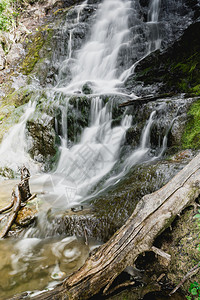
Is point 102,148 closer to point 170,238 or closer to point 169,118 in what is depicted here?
point 169,118

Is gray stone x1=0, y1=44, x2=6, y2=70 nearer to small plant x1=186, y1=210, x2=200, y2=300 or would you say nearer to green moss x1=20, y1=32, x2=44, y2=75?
green moss x1=20, y1=32, x2=44, y2=75

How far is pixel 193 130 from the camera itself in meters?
4.47

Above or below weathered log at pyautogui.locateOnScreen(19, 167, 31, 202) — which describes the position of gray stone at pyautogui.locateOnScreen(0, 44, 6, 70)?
above

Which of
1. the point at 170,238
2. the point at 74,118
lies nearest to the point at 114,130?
the point at 74,118

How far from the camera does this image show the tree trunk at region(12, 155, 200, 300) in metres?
1.84

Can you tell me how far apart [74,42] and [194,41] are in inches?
317

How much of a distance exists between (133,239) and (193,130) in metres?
3.39

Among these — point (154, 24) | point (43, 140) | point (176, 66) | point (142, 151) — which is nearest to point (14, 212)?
point (142, 151)

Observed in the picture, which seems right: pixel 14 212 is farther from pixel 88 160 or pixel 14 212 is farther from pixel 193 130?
pixel 193 130

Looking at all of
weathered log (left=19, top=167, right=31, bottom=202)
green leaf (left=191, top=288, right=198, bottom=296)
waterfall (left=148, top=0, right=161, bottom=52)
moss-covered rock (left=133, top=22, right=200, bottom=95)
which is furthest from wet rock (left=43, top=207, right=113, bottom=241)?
waterfall (left=148, top=0, right=161, bottom=52)

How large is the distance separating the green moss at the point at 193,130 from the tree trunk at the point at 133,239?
2.14 meters

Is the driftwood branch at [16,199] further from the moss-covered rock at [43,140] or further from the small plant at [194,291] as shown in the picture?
the moss-covered rock at [43,140]

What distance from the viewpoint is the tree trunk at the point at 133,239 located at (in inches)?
72.5

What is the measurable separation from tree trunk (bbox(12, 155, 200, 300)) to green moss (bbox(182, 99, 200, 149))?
214 cm
